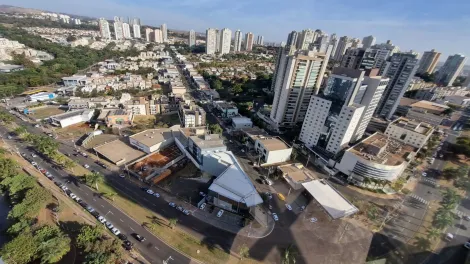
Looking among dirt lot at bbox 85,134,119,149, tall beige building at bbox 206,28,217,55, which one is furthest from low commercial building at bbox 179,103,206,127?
tall beige building at bbox 206,28,217,55

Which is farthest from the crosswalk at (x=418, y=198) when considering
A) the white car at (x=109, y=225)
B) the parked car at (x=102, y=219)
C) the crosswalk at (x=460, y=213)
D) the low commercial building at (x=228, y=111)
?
the parked car at (x=102, y=219)

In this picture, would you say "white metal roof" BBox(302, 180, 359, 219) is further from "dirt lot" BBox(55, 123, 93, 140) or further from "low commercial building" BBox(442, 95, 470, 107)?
"low commercial building" BBox(442, 95, 470, 107)

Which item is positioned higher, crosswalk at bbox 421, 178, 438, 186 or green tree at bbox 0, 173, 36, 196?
crosswalk at bbox 421, 178, 438, 186

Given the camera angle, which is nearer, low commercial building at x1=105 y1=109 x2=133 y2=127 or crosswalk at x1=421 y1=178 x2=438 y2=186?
crosswalk at x1=421 y1=178 x2=438 y2=186

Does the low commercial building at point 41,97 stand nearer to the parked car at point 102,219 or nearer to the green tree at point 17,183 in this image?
the green tree at point 17,183

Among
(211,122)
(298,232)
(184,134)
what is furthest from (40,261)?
(211,122)

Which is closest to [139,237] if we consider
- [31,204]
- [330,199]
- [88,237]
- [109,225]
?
[109,225]

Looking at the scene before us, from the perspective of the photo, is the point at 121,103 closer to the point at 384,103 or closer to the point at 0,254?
the point at 0,254
